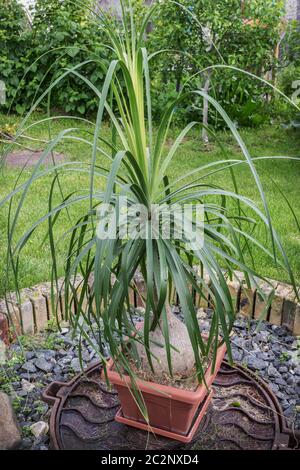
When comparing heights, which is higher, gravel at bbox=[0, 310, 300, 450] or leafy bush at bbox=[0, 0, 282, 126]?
leafy bush at bbox=[0, 0, 282, 126]

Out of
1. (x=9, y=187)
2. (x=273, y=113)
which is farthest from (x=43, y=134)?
(x=273, y=113)

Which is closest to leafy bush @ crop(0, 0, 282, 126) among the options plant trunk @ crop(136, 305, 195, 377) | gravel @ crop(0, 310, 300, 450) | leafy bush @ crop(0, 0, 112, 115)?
leafy bush @ crop(0, 0, 112, 115)

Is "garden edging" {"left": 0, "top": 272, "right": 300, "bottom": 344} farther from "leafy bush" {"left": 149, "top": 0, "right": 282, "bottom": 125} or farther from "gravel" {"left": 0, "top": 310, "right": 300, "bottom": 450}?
"leafy bush" {"left": 149, "top": 0, "right": 282, "bottom": 125}

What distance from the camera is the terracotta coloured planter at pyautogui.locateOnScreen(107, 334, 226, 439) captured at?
153 centimetres

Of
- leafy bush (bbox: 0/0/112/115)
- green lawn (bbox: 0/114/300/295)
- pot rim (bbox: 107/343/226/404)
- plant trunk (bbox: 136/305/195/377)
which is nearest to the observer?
pot rim (bbox: 107/343/226/404)

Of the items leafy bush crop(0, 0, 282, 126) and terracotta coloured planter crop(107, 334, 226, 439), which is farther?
leafy bush crop(0, 0, 282, 126)

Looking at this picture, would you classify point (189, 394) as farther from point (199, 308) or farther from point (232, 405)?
point (199, 308)

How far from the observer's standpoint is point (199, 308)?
101 inches

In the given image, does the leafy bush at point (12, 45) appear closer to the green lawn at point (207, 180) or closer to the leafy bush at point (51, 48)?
the leafy bush at point (51, 48)

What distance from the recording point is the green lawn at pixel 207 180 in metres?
2.67

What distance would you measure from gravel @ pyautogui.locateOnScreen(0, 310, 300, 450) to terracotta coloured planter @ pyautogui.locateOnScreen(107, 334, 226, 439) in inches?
11.8

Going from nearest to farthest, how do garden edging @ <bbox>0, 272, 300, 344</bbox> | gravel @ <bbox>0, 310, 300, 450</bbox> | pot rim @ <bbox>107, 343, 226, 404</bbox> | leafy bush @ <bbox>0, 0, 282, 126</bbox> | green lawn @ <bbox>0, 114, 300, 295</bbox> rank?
pot rim @ <bbox>107, 343, 226, 404</bbox>
gravel @ <bbox>0, 310, 300, 450</bbox>
garden edging @ <bbox>0, 272, 300, 344</bbox>
green lawn @ <bbox>0, 114, 300, 295</bbox>
leafy bush @ <bbox>0, 0, 282, 126</bbox>

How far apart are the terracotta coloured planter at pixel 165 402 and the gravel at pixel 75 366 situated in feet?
0.99

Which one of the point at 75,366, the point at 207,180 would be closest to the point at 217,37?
the point at 207,180
